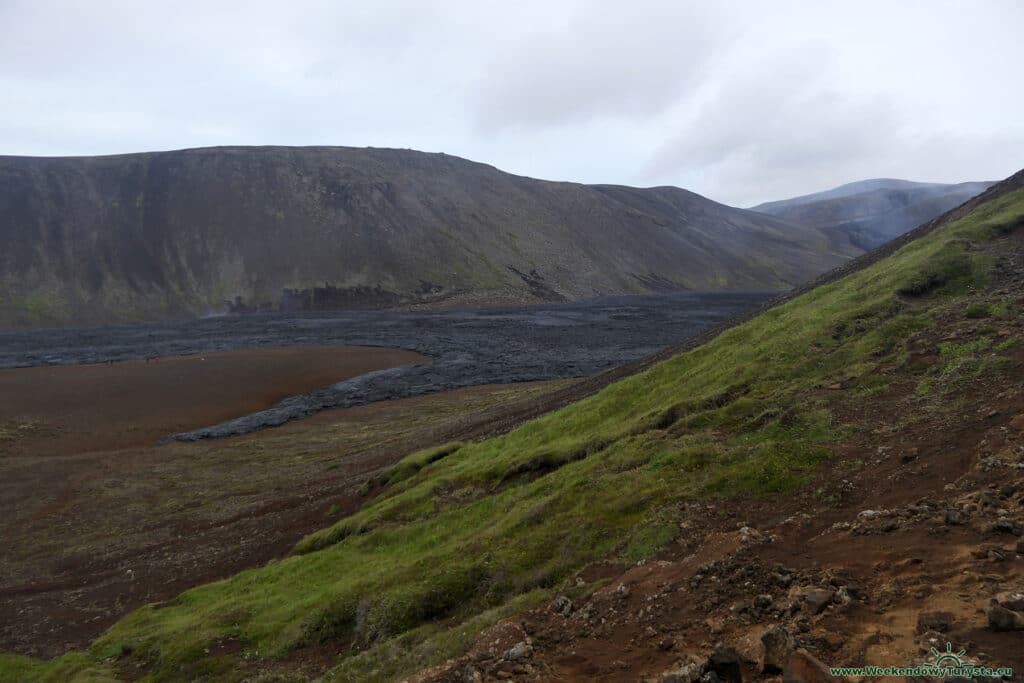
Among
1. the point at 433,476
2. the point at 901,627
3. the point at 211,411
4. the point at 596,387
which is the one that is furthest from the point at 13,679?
the point at 211,411

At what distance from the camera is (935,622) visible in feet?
23.6

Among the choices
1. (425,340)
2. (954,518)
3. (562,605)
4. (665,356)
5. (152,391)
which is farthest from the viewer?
Answer: (425,340)

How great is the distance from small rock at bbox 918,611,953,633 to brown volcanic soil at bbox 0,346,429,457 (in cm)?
5889

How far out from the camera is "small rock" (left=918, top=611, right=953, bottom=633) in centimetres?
711

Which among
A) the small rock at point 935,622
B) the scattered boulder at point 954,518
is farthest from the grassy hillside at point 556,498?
the small rock at point 935,622

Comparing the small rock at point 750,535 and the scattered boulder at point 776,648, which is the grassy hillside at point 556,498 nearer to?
the small rock at point 750,535

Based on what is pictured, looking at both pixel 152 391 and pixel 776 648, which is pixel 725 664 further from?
pixel 152 391

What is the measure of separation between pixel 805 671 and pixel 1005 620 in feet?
6.85

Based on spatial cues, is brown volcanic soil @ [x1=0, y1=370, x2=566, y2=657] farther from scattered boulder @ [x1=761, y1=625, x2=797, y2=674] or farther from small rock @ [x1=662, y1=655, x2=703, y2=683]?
scattered boulder @ [x1=761, y1=625, x2=797, y2=674]

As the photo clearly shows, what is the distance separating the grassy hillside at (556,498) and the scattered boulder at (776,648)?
537 cm

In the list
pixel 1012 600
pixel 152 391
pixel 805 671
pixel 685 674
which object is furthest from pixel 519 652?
pixel 152 391

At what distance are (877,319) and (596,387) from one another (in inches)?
744

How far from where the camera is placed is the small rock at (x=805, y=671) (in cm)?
662

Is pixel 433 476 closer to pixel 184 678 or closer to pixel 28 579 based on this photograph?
pixel 184 678
